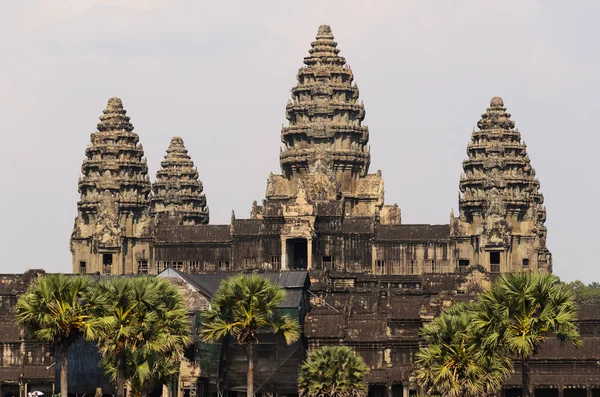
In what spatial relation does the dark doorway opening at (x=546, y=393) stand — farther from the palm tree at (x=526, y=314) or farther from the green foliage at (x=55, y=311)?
the green foliage at (x=55, y=311)

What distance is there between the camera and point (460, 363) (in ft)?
395

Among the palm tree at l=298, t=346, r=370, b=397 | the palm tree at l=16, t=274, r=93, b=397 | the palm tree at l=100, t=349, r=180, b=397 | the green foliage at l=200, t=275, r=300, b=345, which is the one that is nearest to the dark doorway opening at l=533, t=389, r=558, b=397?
the palm tree at l=298, t=346, r=370, b=397

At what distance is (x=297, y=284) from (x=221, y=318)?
3348 cm

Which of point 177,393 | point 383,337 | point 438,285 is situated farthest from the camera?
point 438,285

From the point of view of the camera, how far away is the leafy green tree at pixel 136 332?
120 m

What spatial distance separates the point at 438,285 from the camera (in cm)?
19000

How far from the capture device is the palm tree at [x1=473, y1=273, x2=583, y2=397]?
113562 millimetres

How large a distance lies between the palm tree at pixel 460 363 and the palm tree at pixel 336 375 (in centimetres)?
906

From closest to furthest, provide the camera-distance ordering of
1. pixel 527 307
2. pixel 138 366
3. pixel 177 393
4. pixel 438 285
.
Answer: pixel 527 307 < pixel 138 366 < pixel 177 393 < pixel 438 285

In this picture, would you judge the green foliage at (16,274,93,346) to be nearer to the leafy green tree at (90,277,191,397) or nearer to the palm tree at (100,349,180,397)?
the leafy green tree at (90,277,191,397)

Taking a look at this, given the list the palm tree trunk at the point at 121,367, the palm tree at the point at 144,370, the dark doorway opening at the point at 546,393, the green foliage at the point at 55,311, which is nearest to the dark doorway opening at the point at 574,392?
the dark doorway opening at the point at 546,393

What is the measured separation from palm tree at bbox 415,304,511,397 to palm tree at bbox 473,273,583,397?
111 inches

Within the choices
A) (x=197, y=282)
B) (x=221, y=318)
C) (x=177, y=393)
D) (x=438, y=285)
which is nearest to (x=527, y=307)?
(x=221, y=318)

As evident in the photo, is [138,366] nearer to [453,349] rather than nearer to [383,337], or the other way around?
[453,349]
